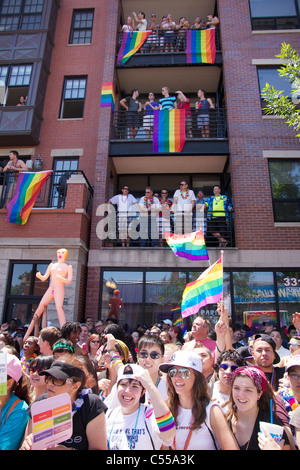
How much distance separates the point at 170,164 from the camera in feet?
39.4

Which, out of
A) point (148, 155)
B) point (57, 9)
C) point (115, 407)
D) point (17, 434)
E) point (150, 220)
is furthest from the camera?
point (57, 9)

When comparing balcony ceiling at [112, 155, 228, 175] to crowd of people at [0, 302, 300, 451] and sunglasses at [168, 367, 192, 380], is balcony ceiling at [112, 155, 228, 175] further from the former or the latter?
sunglasses at [168, 367, 192, 380]

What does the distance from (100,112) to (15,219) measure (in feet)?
16.9

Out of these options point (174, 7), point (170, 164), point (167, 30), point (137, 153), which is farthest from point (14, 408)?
point (174, 7)

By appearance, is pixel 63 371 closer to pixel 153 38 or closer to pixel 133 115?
pixel 133 115

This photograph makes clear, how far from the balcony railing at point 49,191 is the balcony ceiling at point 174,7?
8.52m

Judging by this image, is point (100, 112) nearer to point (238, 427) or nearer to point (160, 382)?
point (160, 382)

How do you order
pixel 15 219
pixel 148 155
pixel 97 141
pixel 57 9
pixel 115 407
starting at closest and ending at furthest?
pixel 115 407 → pixel 15 219 → pixel 148 155 → pixel 97 141 → pixel 57 9

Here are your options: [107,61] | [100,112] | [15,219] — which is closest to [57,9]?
[107,61]

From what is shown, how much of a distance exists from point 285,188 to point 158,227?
4.48 m

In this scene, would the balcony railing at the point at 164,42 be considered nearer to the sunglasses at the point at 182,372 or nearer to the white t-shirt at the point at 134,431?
the sunglasses at the point at 182,372

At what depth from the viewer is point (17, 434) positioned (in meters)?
A: 2.49

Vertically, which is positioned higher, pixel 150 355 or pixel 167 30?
pixel 167 30

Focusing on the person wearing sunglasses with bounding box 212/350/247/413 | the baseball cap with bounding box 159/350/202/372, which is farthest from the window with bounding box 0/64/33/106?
the baseball cap with bounding box 159/350/202/372
